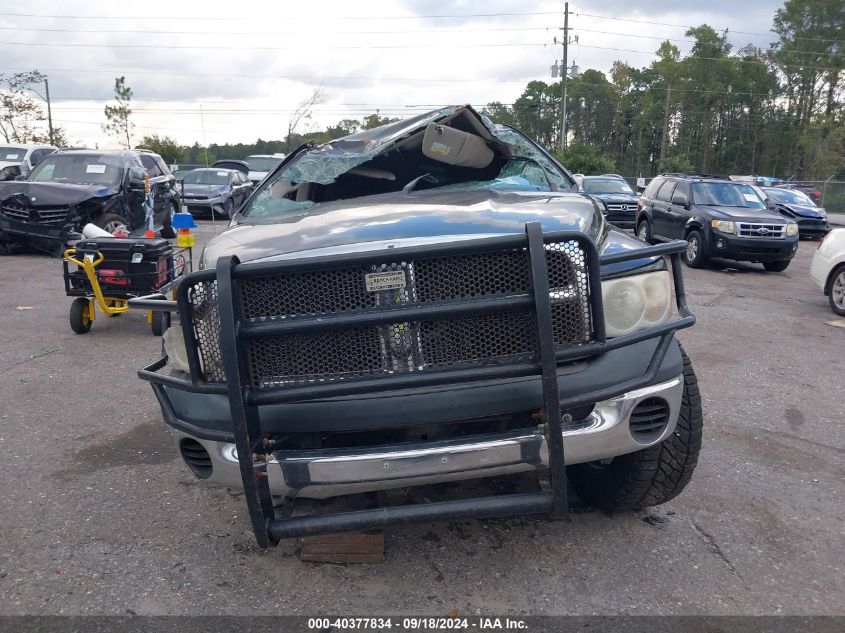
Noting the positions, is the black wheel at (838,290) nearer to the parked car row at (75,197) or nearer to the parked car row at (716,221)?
the parked car row at (716,221)

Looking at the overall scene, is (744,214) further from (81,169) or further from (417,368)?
(81,169)

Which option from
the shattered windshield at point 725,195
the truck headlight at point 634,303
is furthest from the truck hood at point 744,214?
the truck headlight at point 634,303

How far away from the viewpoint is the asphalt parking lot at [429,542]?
2812 mm

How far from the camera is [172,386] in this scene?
279 cm

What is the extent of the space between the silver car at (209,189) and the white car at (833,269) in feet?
48.3

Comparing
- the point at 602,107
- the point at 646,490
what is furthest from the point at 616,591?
the point at 602,107

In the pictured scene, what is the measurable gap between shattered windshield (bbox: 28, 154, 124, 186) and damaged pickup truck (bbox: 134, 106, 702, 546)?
11.1m

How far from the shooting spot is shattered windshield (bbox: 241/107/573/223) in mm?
4543

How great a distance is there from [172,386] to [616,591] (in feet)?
6.34

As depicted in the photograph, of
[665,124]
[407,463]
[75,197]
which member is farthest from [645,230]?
[665,124]

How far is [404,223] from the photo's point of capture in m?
3.10

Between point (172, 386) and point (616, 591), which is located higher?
point (172, 386)

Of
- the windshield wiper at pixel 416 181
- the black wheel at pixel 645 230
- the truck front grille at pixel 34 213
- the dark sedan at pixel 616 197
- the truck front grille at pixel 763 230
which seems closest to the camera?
the windshield wiper at pixel 416 181

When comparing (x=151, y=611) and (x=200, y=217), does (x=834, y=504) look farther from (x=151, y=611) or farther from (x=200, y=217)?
(x=200, y=217)
